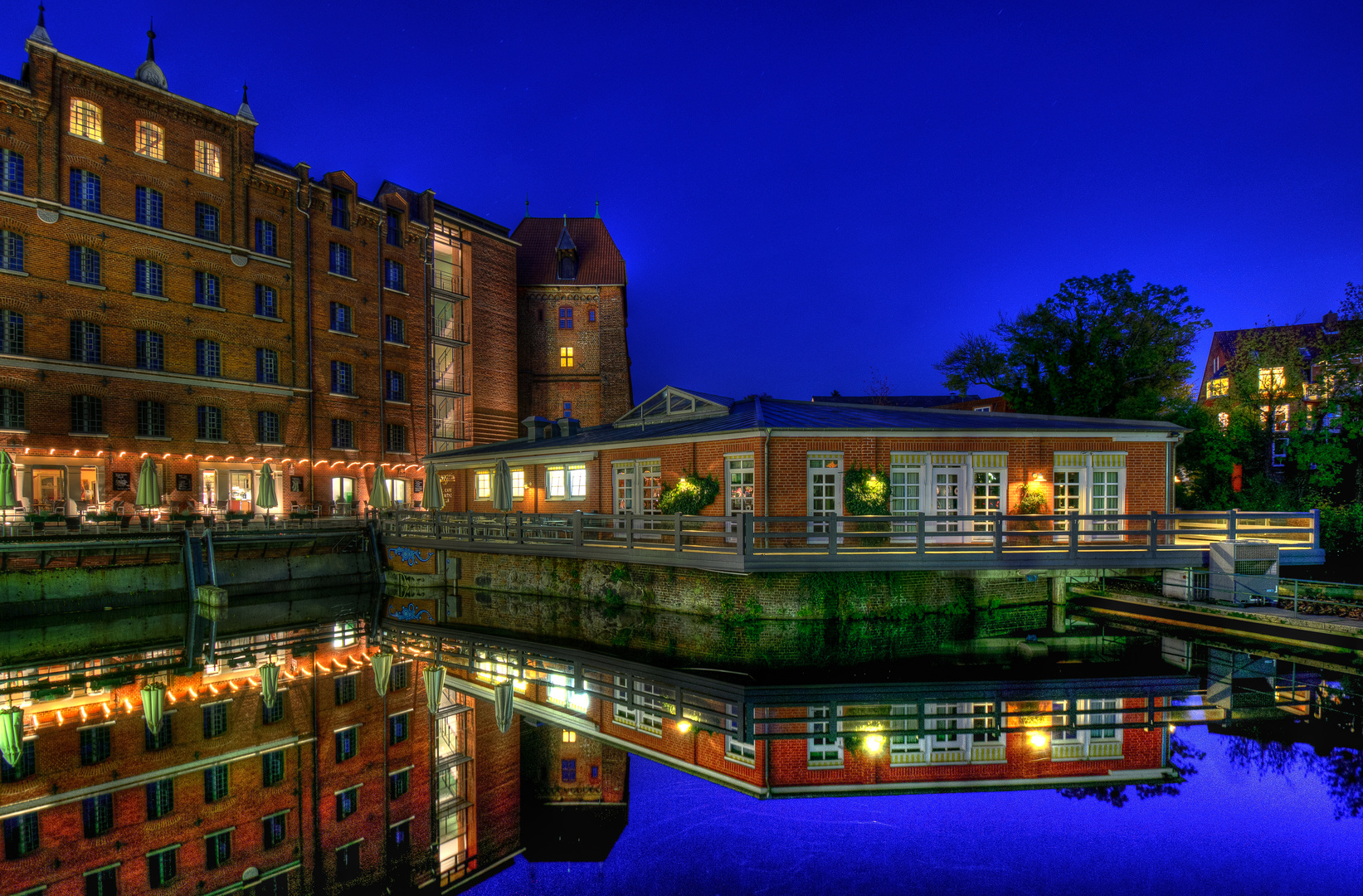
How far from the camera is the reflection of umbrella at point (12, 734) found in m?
8.77

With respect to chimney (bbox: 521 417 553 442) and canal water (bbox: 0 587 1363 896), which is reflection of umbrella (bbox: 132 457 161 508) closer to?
canal water (bbox: 0 587 1363 896)

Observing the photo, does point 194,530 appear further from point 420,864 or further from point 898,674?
point 898,674

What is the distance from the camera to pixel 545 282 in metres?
40.0

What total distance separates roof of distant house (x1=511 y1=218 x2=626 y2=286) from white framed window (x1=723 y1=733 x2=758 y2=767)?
1350 inches

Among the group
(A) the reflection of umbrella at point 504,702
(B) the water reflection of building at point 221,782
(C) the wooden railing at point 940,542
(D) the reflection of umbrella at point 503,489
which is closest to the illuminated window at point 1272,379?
(C) the wooden railing at point 940,542

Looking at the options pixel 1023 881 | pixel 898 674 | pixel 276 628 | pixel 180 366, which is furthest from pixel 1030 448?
pixel 180 366

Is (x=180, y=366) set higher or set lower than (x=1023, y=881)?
higher

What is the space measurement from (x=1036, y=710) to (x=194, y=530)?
23985mm

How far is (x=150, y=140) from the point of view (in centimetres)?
2592

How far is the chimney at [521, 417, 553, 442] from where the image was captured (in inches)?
1061

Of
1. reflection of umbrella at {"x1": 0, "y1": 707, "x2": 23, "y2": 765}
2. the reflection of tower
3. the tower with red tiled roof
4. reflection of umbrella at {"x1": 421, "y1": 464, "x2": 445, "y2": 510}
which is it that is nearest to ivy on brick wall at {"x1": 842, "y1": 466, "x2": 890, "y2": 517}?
the reflection of tower

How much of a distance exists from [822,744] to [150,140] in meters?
31.9

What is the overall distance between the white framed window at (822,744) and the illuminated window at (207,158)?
1221 inches

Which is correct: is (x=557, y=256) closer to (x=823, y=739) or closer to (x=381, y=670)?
(x=381, y=670)
